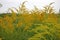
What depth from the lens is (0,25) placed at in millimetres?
1745

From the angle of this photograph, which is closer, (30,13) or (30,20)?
(30,20)

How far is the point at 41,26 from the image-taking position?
164 cm

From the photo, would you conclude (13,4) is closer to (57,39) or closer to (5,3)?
(5,3)

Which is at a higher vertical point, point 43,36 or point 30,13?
point 30,13

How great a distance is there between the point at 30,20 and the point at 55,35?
0.76ft

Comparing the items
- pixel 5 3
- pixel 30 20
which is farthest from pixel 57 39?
pixel 5 3

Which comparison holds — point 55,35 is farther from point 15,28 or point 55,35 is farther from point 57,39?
point 15,28

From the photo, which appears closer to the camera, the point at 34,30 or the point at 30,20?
the point at 34,30

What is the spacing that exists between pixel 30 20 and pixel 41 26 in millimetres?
175

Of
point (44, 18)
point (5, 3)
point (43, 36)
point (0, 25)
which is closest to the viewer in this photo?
point (43, 36)

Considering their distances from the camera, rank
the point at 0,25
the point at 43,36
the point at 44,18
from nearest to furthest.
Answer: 1. the point at 43,36
2. the point at 0,25
3. the point at 44,18

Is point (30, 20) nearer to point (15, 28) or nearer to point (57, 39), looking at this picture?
point (15, 28)

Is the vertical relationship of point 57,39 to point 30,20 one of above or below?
below

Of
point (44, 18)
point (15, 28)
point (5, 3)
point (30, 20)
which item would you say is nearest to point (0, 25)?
point (15, 28)
